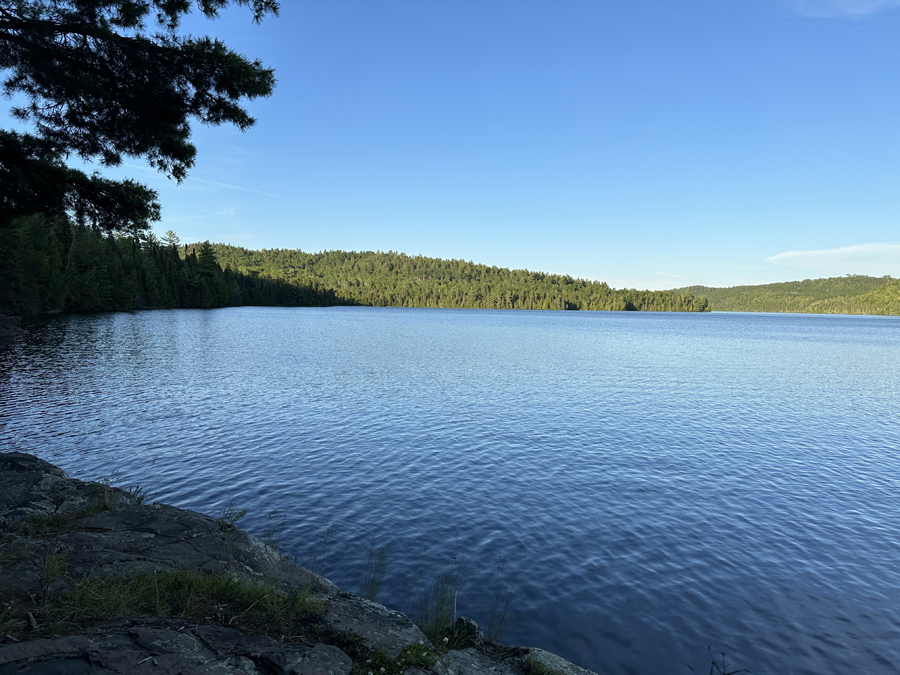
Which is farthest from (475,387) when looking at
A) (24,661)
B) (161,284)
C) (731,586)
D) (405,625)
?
(161,284)

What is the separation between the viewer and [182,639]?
21.5 feet

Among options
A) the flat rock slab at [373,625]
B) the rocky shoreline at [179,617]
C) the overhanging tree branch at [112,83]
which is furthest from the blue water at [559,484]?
the overhanging tree branch at [112,83]

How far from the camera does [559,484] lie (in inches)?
750

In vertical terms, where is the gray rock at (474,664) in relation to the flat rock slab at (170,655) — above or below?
below

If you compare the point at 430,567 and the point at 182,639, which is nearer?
the point at 182,639

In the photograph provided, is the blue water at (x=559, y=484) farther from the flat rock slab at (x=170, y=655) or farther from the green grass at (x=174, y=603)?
the flat rock slab at (x=170, y=655)

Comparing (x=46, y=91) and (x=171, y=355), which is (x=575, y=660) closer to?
(x=46, y=91)

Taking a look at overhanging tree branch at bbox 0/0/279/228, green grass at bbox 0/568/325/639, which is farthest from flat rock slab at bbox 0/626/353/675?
overhanging tree branch at bbox 0/0/279/228

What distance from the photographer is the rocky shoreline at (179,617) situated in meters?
6.13

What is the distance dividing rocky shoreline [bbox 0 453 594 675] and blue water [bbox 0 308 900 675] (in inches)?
95.2

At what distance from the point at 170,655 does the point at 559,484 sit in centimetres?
1516

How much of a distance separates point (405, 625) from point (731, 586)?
28.8ft

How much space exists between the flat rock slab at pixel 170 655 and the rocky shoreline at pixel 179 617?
0.02 meters

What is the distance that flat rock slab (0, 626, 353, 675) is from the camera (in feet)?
18.5
